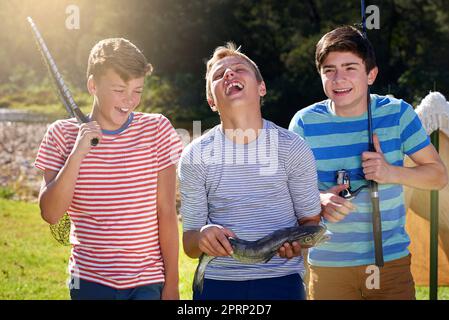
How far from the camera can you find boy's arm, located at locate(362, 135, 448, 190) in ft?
10.7

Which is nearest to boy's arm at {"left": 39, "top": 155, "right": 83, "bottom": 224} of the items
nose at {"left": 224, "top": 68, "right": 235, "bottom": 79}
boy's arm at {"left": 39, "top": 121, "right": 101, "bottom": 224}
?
boy's arm at {"left": 39, "top": 121, "right": 101, "bottom": 224}

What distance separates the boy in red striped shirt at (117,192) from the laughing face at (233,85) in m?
0.27

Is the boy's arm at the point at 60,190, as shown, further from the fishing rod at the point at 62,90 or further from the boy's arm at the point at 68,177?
the fishing rod at the point at 62,90

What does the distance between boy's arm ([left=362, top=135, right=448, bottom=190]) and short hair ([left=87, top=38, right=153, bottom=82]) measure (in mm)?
975

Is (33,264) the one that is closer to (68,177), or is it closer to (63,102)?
(63,102)

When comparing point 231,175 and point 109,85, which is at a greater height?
point 109,85

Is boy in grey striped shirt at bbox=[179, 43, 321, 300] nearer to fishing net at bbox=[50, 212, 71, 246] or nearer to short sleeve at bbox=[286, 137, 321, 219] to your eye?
short sleeve at bbox=[286, 137, 321, 219]

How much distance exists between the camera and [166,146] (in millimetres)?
3107

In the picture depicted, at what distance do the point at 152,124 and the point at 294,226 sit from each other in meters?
0.70

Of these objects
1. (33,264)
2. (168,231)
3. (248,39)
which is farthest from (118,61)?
(248,39)

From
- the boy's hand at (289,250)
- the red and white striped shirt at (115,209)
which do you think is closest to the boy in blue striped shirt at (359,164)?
the boy's hand at (289,250)

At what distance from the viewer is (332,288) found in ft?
11.5
